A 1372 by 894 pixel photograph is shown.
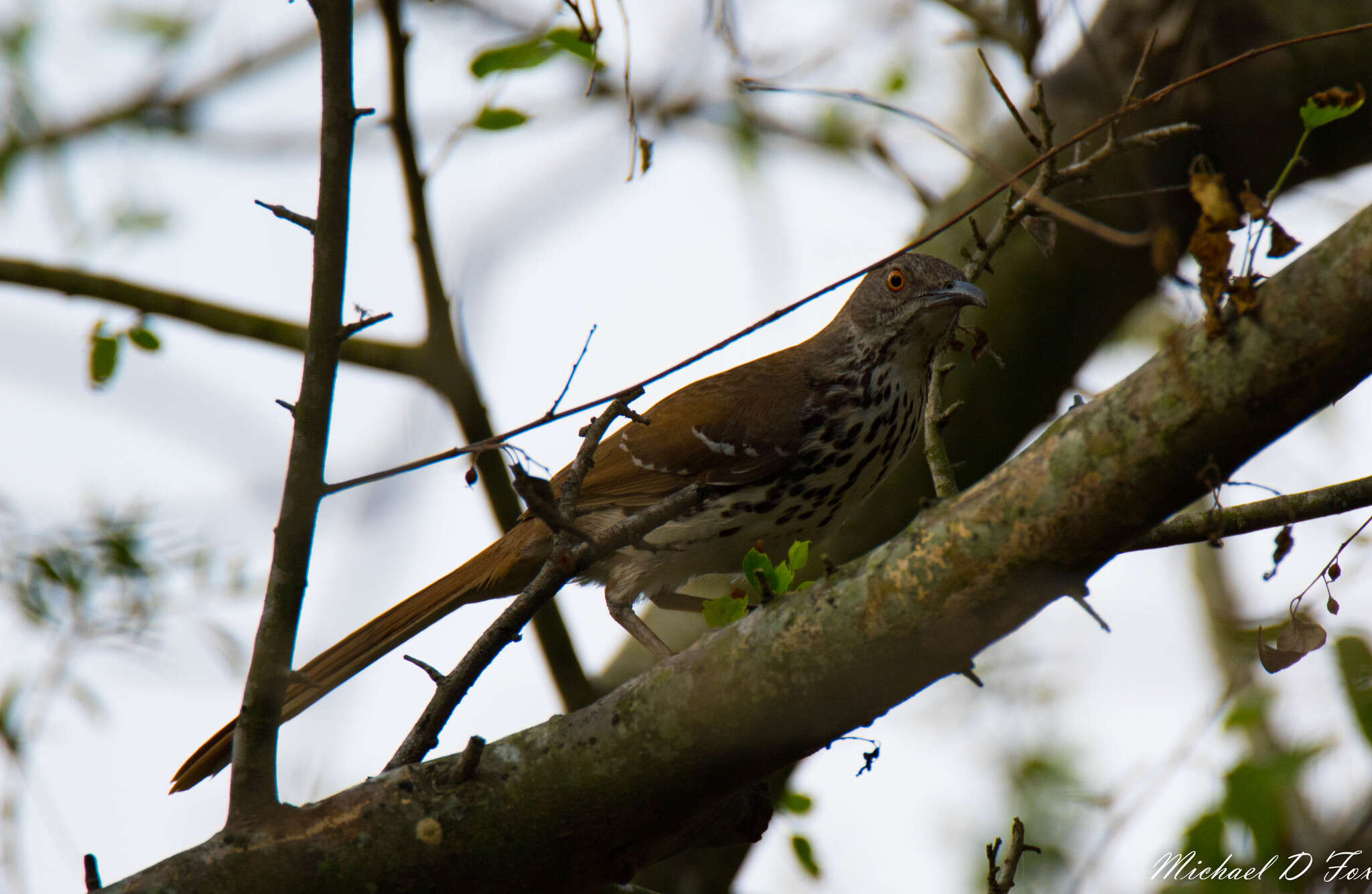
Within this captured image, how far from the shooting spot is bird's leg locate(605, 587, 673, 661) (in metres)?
3.41

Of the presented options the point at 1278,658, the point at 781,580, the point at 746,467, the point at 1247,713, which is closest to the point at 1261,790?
the point at 1278,658

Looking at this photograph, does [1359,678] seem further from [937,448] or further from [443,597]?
[443,597]

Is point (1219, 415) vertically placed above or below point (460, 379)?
below

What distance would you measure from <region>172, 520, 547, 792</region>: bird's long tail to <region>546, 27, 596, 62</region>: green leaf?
4.57ft

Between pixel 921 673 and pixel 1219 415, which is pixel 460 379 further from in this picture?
pixel 1219 415

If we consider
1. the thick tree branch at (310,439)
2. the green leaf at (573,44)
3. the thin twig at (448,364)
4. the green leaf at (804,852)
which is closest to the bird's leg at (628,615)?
the thin twig at (448,364)

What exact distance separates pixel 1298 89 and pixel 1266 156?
25 cm

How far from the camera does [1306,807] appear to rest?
3.78 m

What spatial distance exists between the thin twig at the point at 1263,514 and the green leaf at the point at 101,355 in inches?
98.0

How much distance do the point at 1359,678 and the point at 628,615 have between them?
6.21 feet

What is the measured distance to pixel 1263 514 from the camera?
234 centimetres

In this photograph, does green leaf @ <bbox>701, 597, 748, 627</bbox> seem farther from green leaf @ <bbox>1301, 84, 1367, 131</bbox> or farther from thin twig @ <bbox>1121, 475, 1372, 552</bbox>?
green leaf @ <bbox>1301, 84, 1367, 131</bbox>

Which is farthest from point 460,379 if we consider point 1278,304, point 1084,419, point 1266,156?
point 1266,156

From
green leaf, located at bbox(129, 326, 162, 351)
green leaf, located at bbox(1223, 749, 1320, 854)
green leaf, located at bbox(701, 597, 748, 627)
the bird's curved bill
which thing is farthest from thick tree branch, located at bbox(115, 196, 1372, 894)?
the bird's curved bill
